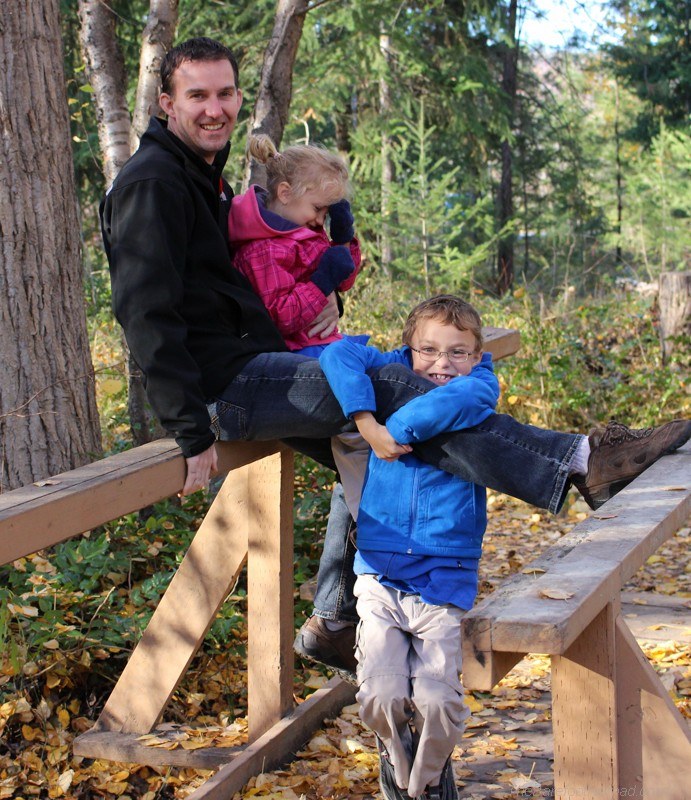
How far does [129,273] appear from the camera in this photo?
106 inches

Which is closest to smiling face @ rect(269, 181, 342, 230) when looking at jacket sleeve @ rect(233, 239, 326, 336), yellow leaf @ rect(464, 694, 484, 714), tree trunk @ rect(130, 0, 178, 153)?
jacket sleeve @ rect(233, 239, 326, 336)

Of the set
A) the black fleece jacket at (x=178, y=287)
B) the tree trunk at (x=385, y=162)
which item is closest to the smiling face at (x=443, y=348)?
the black fleece jacket at (x=178, y=287)

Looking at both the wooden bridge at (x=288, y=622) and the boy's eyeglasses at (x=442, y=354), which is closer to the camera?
the wooden bridge at (x=288, y=622)

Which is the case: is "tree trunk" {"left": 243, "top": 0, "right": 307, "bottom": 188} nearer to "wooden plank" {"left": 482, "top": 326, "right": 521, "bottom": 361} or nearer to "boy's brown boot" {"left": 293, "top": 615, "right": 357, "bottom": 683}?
"wooden plank" {"left": 482, "top": 326, "right": 521, "bottom": 361}

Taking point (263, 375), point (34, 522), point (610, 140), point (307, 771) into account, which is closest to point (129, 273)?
point (263, 375)

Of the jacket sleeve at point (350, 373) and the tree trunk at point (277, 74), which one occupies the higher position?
the tree trunk at point (277, 74)

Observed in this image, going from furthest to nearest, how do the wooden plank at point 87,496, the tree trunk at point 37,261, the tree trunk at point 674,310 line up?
the tree trunk at point 674,310, the tree trunk at point 37,261, the wooden plank at point 87,496

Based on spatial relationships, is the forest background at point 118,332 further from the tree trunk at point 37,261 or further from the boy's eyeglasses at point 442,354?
the boy's eyeglasses at point 442,354

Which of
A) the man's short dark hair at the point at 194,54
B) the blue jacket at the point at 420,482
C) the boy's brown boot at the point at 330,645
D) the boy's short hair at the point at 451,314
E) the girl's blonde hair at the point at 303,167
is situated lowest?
the boy's brown boot at the point at 330,645

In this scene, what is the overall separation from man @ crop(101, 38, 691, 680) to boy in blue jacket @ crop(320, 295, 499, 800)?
9cm

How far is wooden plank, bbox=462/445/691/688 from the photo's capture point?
68.4 inches

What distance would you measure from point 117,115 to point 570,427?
3.97 meters

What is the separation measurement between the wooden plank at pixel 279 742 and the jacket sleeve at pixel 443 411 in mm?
1306

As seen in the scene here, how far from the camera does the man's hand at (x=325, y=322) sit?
3.32 m
